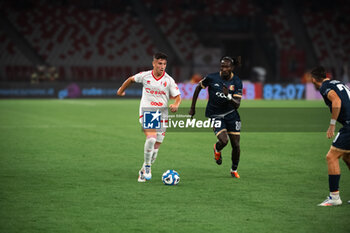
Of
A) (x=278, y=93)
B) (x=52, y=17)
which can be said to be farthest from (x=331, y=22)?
(x=52, y=17)

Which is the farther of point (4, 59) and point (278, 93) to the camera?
point (4, 59)

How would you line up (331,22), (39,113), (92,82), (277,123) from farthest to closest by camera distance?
(331,22) < (92,82) < (39,113) < (277,123)

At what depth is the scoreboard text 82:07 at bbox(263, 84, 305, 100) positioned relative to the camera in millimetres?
35312

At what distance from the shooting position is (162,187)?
8.70 m

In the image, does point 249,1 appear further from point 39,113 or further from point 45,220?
point 45,220

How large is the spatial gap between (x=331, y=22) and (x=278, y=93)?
577 inches

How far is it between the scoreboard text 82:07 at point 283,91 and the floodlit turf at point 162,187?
1940cm

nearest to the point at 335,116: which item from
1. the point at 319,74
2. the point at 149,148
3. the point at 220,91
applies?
the point at 319,74

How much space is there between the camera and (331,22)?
4728 centimetres

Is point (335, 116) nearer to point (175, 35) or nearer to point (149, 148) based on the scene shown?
point (149, 148)

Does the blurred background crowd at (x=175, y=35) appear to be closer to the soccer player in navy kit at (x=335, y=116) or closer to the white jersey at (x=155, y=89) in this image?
the white jersey at (x=155, y=89)

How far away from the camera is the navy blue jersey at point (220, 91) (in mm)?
9578

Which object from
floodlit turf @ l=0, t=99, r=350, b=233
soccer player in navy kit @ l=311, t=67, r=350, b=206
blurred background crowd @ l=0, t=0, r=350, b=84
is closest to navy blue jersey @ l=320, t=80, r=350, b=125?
soccer player in navy kit @ l=311, t=67, r=350, b=206

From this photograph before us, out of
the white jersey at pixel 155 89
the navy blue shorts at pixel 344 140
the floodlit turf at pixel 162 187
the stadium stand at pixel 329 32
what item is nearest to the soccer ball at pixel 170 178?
the floodlit turf at pixel 162 187
